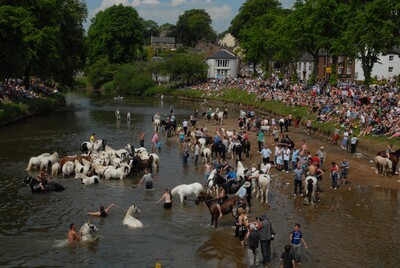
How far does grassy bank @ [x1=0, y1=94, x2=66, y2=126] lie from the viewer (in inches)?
1866

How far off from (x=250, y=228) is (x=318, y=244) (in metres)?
3.65

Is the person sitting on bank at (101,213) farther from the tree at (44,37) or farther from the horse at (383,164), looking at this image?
the tree at (44,37)

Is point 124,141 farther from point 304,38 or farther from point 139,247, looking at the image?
point 304,38

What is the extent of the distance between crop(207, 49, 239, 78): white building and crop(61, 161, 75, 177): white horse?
283 feet

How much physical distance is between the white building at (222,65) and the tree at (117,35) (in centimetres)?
2171

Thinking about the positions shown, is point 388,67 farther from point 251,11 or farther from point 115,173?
point 251,11

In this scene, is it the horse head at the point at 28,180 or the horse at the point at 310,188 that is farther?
the horse head at the point at 28,180

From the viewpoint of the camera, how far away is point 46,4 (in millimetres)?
60906

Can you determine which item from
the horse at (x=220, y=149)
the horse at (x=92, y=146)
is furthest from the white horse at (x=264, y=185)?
the horse at (x=92, y=146)

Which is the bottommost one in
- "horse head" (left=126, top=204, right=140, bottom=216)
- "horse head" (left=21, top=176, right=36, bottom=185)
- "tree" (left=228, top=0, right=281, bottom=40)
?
"horse head" (left=126, top=204, right=140, bottom=216)

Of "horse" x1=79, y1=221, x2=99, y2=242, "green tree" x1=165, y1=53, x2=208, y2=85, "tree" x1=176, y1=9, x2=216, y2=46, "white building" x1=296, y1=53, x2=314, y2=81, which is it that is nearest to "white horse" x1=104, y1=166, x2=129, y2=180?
"horse" x1=79, y1=221, x2=99, y2=242

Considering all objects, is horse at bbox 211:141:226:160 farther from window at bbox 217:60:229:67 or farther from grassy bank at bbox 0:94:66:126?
window at bbox 217:60:229:67

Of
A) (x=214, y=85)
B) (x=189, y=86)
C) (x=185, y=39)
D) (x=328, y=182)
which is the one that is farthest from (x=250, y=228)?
(x=185, y=39)

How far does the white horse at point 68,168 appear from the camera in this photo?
87.5 ft
